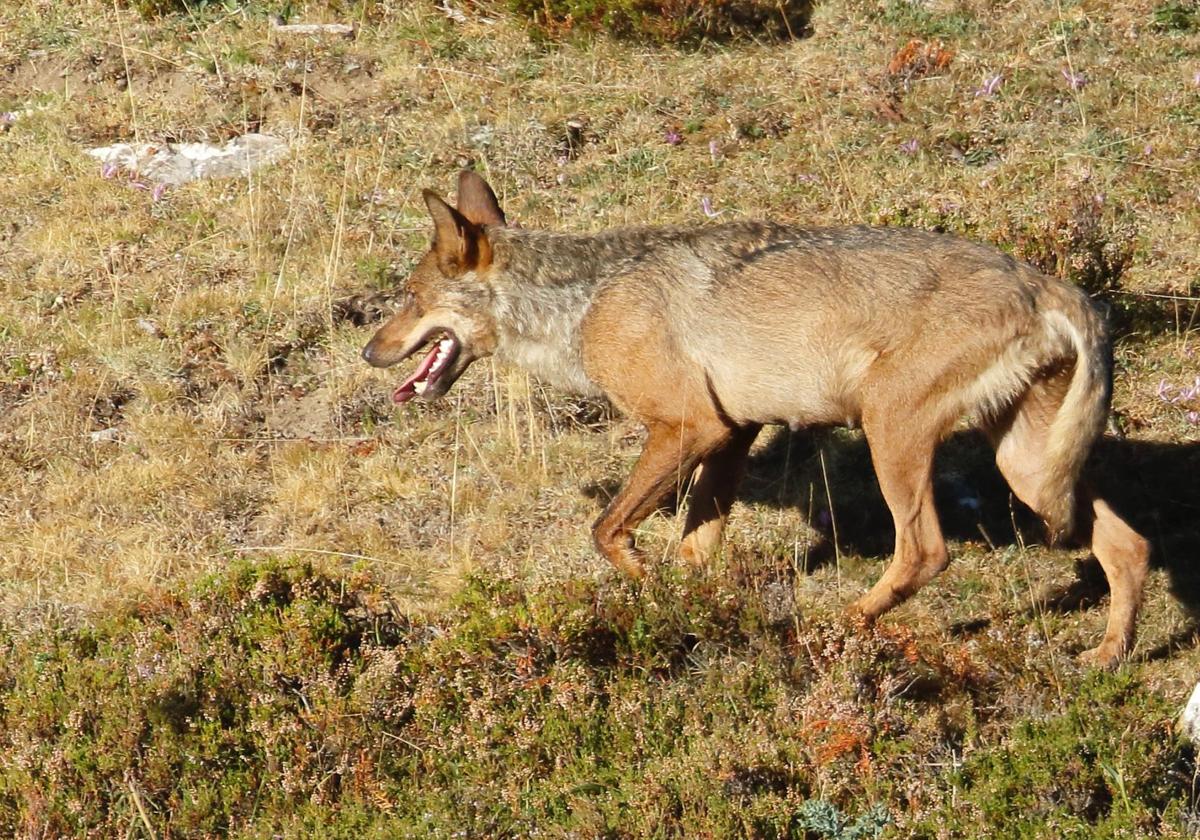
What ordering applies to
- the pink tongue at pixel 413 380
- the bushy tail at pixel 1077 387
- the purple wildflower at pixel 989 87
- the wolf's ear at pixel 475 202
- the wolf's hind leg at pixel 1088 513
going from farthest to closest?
the purple wildflower at pixel 989 87, the wolf's ear at pixel 475 202, the pink tongue at pixel 413 380, the wolf's hind leg at pixel 1088 513, the bushy tail at pixel 1077 387

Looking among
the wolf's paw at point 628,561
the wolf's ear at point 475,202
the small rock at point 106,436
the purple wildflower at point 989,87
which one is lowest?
the small rock at point 106,436

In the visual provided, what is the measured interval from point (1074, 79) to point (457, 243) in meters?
6.42

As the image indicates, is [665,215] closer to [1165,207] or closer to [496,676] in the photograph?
[1165,207]

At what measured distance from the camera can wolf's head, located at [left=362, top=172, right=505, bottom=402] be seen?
8.04m

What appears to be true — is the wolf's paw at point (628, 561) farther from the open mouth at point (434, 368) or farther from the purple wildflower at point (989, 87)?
the purple wildflower at point (989, 87)

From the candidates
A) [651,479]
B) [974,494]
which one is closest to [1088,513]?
[974,494]

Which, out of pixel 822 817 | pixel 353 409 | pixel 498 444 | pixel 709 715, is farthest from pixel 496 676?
pixel 353 409

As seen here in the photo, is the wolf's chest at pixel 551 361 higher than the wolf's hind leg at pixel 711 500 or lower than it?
higher

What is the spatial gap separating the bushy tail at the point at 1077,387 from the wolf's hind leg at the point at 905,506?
1.89 ft

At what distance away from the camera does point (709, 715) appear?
6656 millimetres

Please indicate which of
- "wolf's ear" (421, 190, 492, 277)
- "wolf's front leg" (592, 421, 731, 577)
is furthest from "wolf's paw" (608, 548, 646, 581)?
"wolf's ear" (421, 190, 492, 277)

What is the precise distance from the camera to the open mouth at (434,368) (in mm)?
8117

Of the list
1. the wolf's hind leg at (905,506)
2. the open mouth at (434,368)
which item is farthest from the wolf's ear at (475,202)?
the wolf's hind leg at (905,506)

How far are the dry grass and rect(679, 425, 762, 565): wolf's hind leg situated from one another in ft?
0.87
